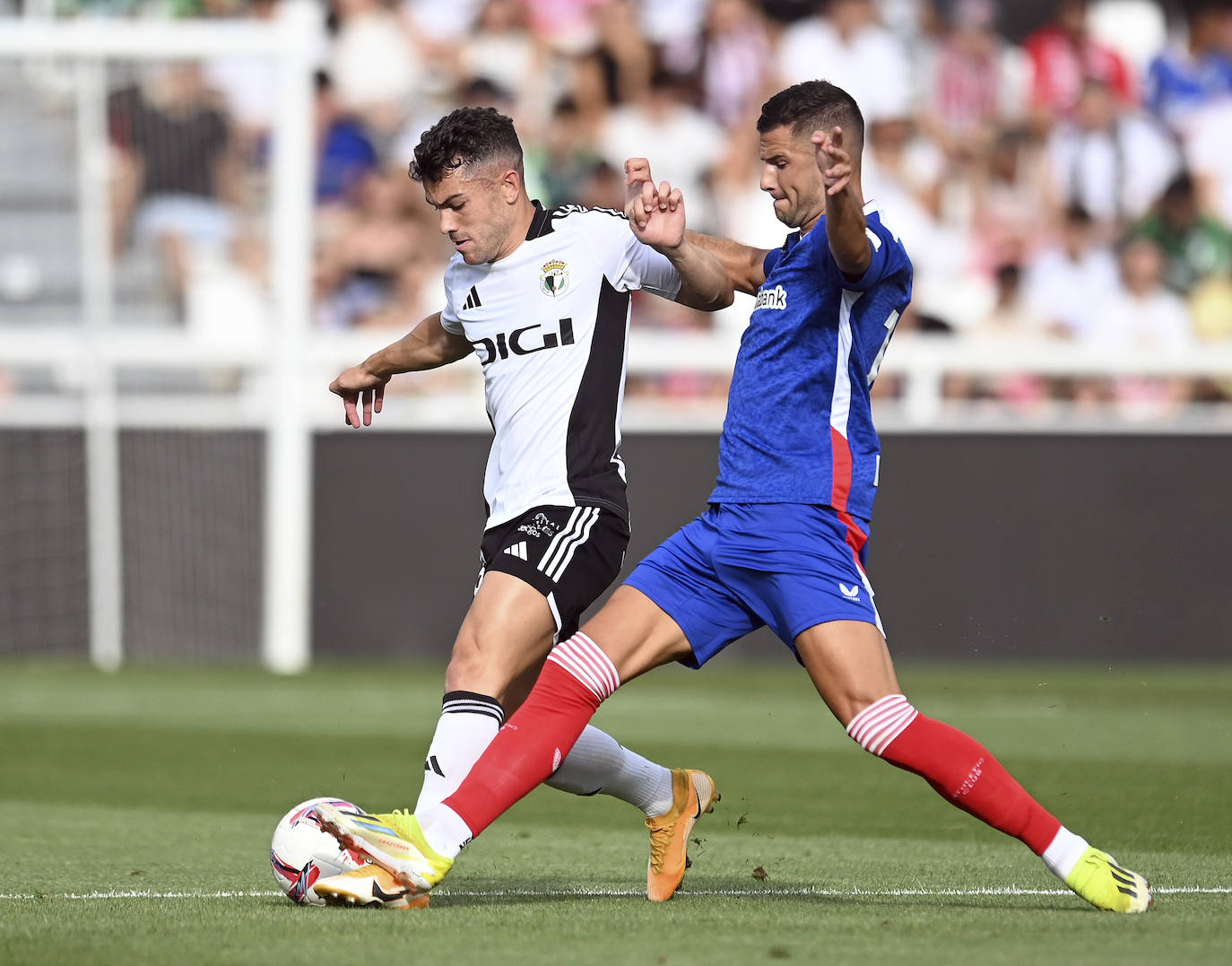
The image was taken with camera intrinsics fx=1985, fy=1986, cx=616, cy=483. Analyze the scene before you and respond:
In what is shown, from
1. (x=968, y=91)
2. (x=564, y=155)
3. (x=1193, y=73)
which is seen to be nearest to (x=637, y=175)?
(x=564, y=155)

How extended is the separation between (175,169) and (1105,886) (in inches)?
429

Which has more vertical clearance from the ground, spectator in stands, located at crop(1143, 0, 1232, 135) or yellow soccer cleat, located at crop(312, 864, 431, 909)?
spectator in stands, located at crop(1143, 0, 1232, 135)

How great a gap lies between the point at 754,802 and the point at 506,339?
2.97 m

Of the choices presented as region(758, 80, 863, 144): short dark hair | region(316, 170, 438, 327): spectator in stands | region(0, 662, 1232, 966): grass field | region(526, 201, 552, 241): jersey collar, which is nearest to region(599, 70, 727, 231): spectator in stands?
region(316, 170, 438, 327): spectator in stands

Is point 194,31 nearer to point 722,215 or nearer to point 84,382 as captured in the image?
point 84,382

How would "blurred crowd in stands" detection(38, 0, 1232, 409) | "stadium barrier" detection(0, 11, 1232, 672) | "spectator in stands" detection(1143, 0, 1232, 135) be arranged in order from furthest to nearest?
"spectator in stands" detection(1143, 0, 1232, 135), "blurred crowd in stands" detection(38, 0, 1232, 409), "stadium barrier" detection(0, 11, 1232, 672)

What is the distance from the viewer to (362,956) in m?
4.32

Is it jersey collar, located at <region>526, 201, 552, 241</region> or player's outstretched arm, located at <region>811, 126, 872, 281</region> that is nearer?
player's outstretched arm, located at <region>811, 126, 872, 281</region>

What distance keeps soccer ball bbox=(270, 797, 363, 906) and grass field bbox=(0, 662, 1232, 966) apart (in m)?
0.07

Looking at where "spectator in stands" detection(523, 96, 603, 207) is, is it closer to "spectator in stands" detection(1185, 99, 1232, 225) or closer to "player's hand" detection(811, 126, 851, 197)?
"spectator in stands" detection(1185, 99, 1232, 225)

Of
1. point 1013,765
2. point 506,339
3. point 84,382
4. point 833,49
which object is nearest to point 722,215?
point 833,49

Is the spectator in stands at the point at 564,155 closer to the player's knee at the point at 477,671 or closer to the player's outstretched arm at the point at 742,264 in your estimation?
the player's outstretched arm at the point at 742,264

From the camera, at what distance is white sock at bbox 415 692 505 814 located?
523 cm

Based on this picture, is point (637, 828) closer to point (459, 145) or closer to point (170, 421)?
point (459, 145)
